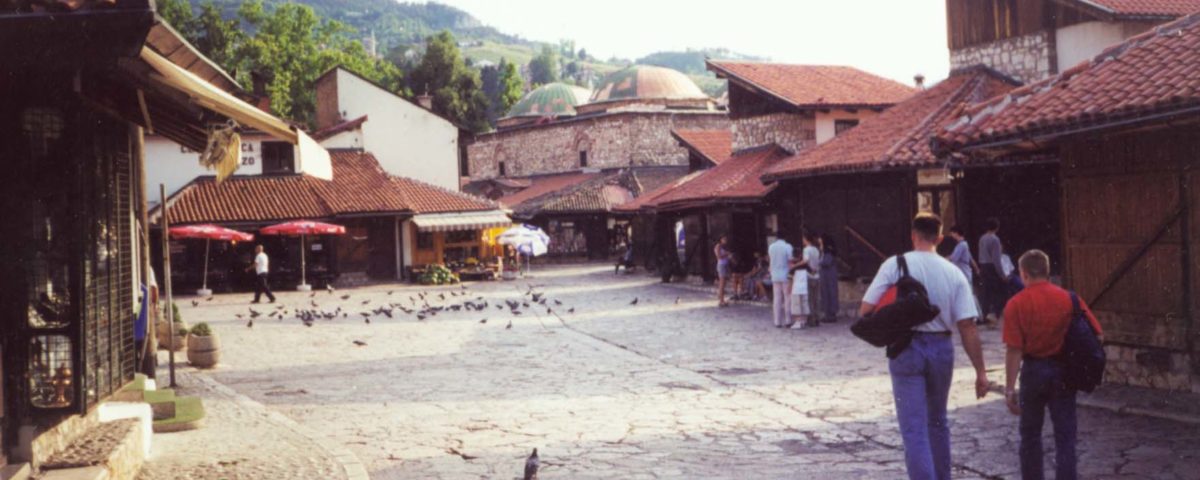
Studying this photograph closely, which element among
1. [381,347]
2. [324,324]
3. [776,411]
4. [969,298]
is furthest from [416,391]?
[324,324]

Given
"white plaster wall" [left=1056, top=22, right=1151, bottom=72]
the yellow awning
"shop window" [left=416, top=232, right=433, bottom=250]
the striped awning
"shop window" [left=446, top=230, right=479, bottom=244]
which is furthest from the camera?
"shop window" [left=446, top=230, right=479, bottom=244]

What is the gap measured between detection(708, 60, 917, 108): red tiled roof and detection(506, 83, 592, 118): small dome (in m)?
37.5

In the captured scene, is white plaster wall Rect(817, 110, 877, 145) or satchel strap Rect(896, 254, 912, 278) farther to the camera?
white plaster wall Rect(817, 110, 877, 145)

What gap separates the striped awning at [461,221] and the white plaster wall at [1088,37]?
24.0 metres

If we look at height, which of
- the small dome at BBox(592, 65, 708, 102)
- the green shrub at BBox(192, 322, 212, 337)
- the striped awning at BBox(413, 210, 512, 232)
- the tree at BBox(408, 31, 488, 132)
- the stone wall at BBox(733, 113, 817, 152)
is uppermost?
the tree at BBox(408, 31, 488, 132)

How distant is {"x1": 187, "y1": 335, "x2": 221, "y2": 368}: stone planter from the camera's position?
50.0 ft

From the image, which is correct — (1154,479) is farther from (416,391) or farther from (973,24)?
(973,24)

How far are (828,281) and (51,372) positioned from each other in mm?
15141

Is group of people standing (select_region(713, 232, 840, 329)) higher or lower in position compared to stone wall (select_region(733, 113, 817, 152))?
lower

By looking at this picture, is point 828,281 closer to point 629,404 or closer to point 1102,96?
point 629,404

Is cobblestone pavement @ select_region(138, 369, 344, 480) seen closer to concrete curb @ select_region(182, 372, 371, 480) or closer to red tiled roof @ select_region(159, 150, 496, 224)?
concrete curb @ select_region(182, 372, 371, 480)

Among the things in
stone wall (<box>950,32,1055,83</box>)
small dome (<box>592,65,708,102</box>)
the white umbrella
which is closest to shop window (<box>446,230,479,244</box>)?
the white umbrella

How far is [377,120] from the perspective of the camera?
143 feet

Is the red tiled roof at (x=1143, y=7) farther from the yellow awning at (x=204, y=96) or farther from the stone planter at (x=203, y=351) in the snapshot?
the yellow awning at (x=204, y=96)
